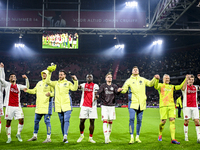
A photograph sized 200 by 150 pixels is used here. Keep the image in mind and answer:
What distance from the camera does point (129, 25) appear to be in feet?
66.0

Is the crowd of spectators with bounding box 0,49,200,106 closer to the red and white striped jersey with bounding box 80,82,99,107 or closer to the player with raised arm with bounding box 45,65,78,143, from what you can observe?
the red and white striped jersey with bounding box 80,82,99,107

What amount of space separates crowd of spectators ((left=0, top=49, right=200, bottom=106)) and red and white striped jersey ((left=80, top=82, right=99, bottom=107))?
30.5 m

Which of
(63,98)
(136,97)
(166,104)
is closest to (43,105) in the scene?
(63,98)

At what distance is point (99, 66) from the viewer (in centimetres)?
4434

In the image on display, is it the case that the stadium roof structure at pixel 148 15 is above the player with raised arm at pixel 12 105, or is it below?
above

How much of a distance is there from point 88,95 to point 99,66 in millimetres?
37122

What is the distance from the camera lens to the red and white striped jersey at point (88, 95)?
718 centimetres

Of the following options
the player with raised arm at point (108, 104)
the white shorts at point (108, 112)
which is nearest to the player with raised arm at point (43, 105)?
the player with raised arm at point (108, 104)

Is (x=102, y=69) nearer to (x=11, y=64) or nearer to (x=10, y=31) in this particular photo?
(x=11, y=64)

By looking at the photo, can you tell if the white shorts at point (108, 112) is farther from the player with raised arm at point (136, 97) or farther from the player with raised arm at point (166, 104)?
the player with raised arm at point (166, 104)

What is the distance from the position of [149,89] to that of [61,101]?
36.9 m

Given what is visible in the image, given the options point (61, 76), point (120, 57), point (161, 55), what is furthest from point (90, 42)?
point (61, 76)

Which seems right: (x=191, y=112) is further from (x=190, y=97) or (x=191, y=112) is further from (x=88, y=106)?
(x=88, y=106)

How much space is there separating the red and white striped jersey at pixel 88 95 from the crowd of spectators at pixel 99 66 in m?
30.5
